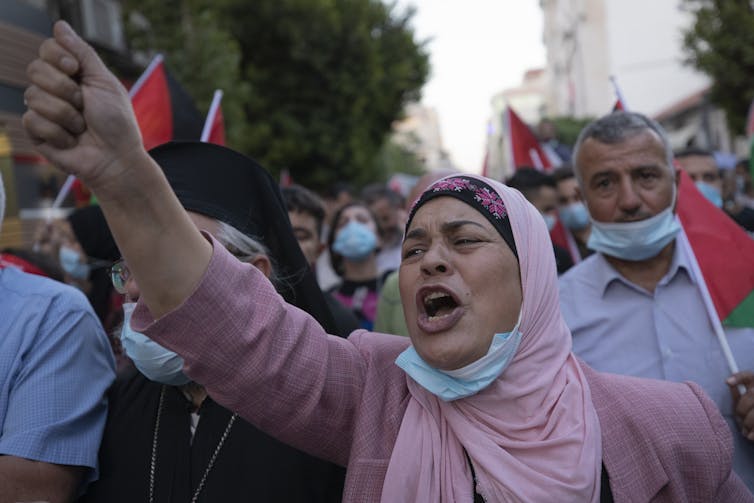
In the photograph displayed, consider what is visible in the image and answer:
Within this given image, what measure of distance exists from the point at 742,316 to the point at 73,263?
4.91 meters

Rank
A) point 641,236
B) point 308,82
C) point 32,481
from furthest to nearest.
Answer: point 308,82 → point 641,236 → point 32,481

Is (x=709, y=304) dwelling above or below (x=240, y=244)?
below

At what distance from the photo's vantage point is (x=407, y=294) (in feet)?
6.84

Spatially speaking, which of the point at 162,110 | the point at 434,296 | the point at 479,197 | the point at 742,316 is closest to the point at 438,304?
Result: the point at 434,296

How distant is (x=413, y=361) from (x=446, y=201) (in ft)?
1.43

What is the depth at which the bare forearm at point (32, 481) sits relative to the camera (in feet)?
7.07

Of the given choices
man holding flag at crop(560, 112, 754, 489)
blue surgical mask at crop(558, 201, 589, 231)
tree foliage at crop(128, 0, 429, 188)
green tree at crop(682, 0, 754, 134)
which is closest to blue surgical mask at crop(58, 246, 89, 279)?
blue surgical mask at crop(558, 201, 589, 231)

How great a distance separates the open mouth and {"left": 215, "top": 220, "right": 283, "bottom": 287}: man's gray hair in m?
0.64

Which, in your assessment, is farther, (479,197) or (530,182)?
(530,182)

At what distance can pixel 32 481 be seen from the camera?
2.19m

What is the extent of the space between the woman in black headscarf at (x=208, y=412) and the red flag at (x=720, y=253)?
163cm

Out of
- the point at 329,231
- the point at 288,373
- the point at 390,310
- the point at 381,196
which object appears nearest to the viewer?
the point at 288,373

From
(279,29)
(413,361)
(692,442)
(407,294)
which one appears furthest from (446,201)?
(279,29)

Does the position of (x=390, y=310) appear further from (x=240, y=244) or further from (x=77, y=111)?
(x=77, y=111)
